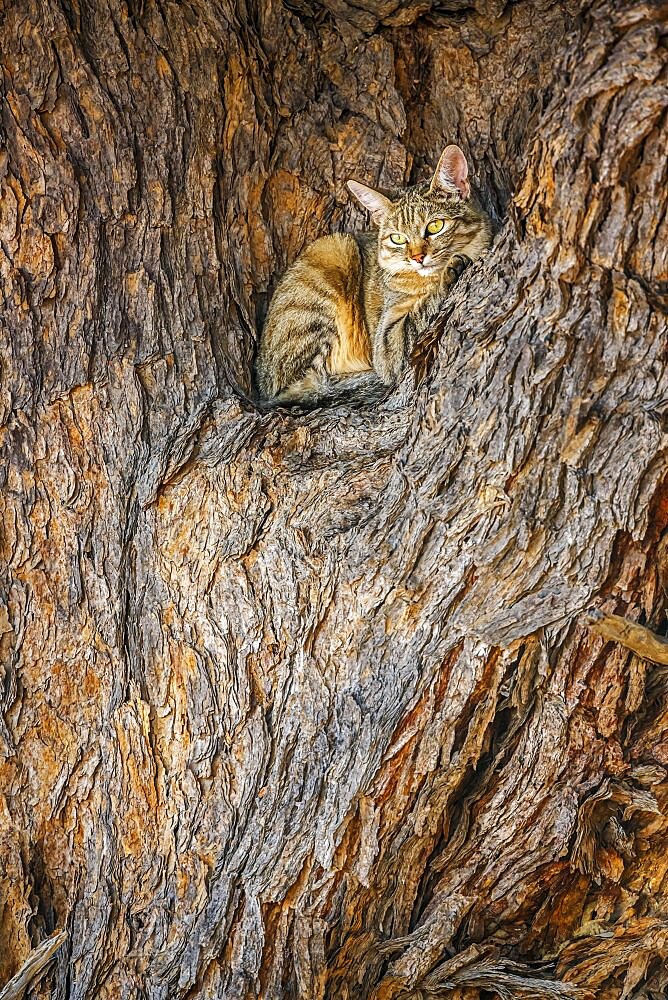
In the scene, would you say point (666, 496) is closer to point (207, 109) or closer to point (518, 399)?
point (518, 399)

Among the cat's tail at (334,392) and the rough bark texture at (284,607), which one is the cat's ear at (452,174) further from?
the cat's tail at (334,392)

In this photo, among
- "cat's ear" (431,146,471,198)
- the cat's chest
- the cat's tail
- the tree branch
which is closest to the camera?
the tree branch

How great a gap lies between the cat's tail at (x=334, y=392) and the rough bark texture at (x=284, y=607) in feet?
0.63

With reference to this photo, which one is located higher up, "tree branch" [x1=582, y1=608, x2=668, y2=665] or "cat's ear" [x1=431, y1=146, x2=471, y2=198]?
"cat's ear" [x1=431, y1=146, x2=471, y2=198]

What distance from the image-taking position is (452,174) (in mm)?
3240

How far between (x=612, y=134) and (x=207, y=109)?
1.43 metres

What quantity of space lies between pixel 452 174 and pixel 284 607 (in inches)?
65.1

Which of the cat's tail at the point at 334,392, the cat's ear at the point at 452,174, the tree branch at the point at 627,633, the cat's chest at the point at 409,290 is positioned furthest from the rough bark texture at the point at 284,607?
the cat's chest at the point at 409,290

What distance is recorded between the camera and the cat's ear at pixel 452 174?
3.18 meters

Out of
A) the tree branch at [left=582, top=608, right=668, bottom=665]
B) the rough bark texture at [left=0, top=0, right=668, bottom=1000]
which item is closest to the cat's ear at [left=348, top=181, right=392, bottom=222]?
the rough bark texture at [left=0, top=0, right=668, bottom=1000]

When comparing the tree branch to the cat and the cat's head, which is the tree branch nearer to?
the cat

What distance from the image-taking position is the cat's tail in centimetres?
302

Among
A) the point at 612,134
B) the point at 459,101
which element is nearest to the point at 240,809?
the point at 612,134

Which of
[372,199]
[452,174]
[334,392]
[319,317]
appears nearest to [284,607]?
[334,392]
